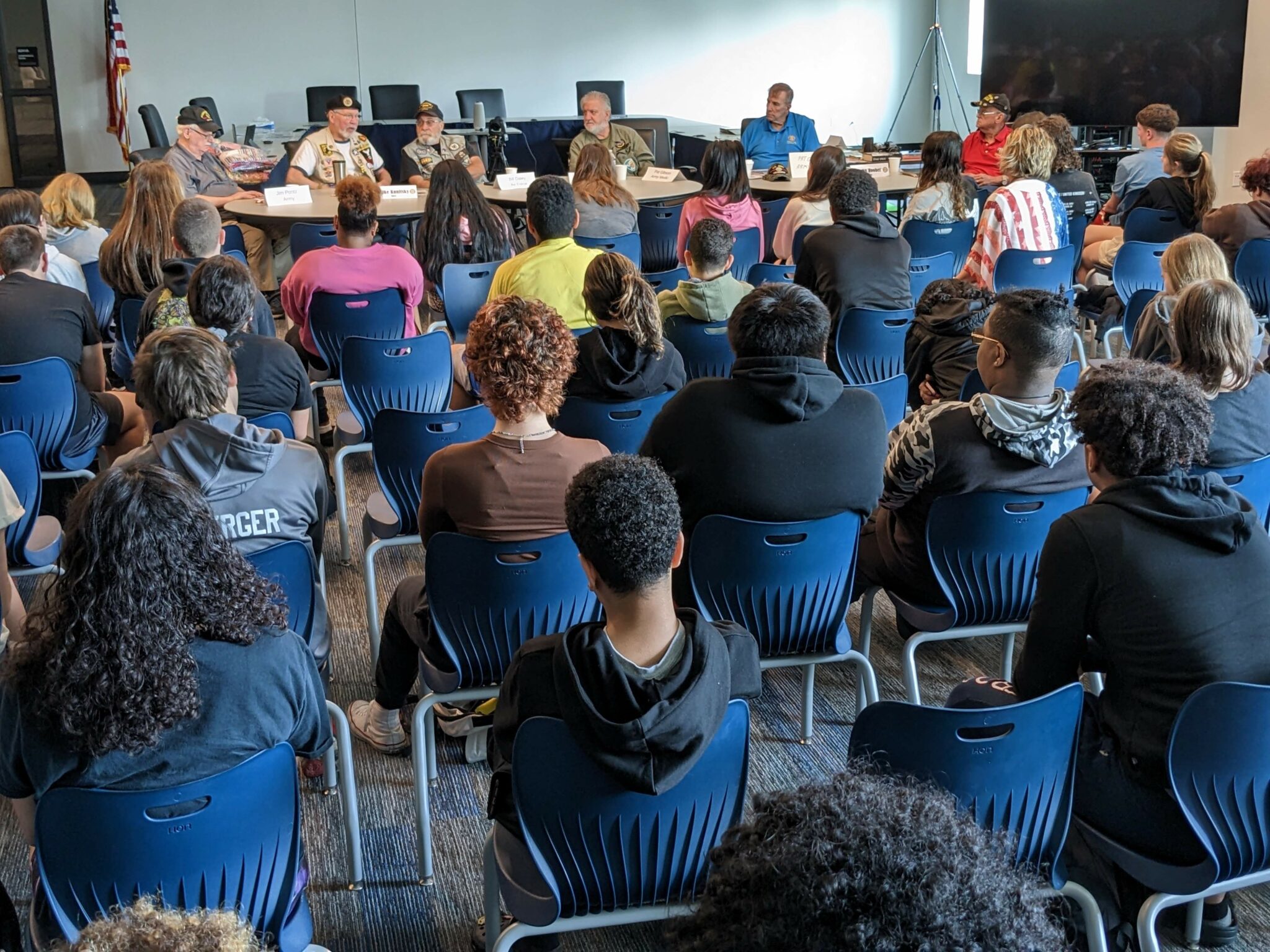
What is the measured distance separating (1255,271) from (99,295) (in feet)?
17.0

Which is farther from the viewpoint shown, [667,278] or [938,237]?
[938,237]

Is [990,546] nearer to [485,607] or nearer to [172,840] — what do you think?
[485,607]

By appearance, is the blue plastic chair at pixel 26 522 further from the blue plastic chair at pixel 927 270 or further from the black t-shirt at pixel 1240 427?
the blue plastic chair at pixel 927 270

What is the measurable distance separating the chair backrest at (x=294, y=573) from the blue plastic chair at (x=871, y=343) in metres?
2.45

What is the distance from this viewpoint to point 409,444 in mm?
3250

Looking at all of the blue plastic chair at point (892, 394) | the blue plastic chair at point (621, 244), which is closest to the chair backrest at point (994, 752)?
the blue plastic chair at point (892, 394)

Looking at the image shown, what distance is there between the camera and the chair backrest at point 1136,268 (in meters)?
5.31

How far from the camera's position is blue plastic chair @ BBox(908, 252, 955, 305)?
5.56 metres

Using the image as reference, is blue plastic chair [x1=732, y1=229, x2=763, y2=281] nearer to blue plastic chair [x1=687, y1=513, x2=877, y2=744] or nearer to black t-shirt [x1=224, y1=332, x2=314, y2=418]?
black t-shirt [x1=224, y1=332, x2=314, y2=418]

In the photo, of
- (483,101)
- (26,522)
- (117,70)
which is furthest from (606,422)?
(117,70)

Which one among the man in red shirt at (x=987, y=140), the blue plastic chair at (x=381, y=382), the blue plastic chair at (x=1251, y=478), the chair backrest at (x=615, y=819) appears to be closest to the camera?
the chair backrest at (x=615, y=819)

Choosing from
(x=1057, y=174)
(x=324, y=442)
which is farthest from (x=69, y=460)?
(x=1057, y=174)

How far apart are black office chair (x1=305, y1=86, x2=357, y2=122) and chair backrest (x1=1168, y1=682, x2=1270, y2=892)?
432 inches

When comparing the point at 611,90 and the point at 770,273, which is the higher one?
the point at 611,90
